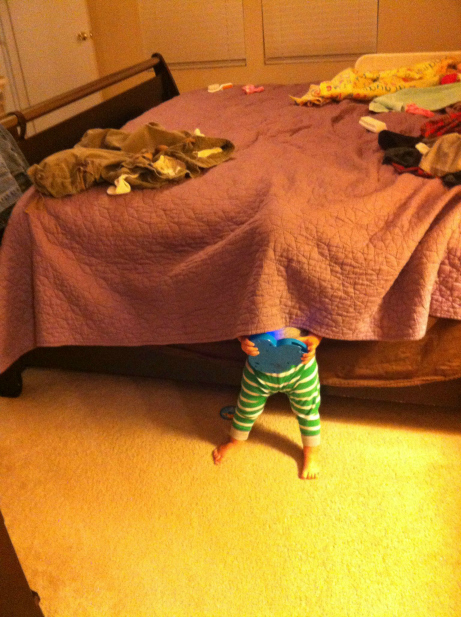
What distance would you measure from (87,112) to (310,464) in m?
1.45

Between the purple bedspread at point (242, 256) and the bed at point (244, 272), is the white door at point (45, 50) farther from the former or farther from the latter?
the purple bedspread at point (242, 256)

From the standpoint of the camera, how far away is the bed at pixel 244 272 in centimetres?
120

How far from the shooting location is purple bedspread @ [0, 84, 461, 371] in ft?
3.93

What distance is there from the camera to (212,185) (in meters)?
1.40

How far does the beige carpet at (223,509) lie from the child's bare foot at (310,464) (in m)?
0.02

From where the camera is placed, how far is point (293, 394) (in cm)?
131

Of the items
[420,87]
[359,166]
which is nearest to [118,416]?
[359,166]

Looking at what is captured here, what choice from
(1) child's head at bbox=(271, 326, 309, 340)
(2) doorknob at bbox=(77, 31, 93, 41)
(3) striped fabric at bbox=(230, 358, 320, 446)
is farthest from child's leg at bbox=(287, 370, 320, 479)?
(2) doorknob at bbox=(77, 31, 93, 41)

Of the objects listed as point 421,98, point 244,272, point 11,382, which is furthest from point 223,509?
point 421,98

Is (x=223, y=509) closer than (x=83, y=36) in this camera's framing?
Yes

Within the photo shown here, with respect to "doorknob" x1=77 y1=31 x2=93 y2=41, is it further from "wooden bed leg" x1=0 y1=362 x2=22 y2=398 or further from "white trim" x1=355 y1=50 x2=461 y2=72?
"wooden bed leg" x1=0 y1=362 x2=22 y2=398

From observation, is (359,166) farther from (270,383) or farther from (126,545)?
(126,545)

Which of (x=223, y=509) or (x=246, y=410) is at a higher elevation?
(x=246, y=410)

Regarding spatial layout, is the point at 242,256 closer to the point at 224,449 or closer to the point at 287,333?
the point at 287,333
